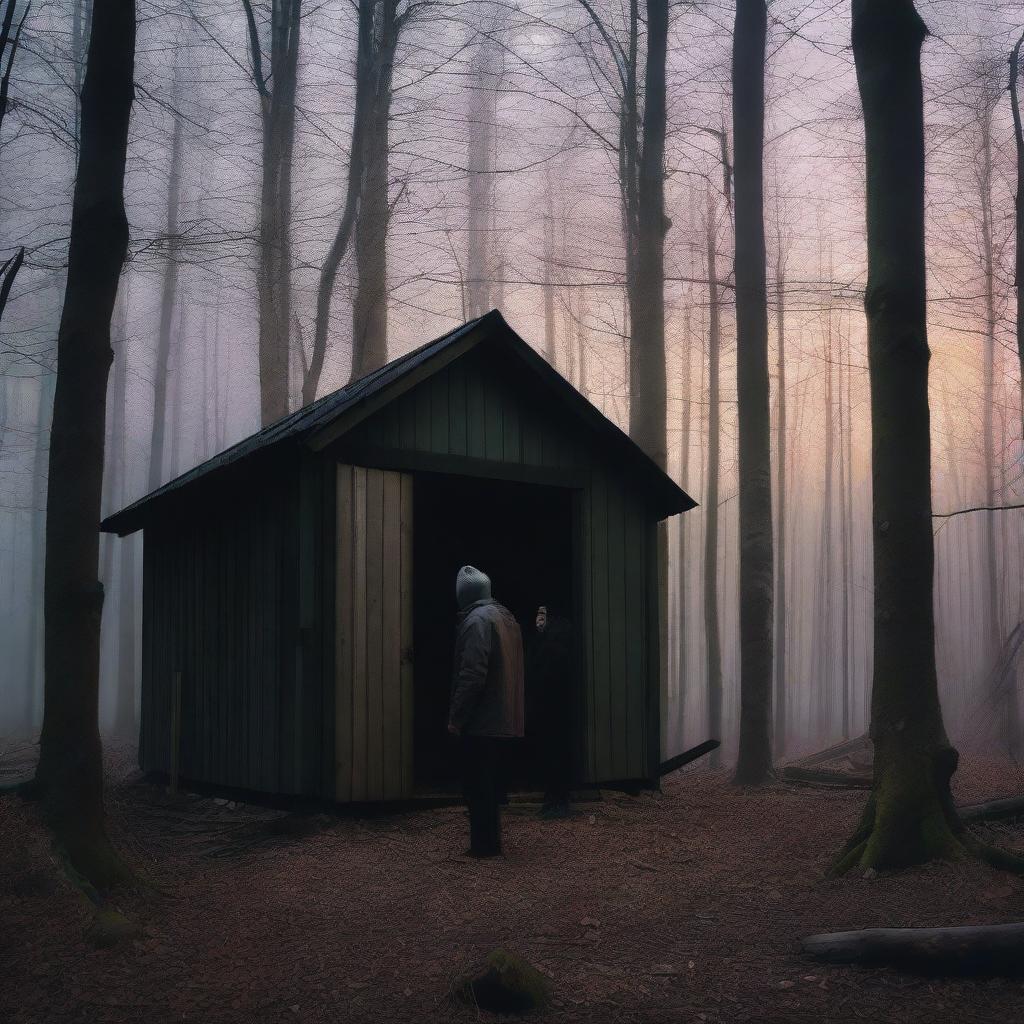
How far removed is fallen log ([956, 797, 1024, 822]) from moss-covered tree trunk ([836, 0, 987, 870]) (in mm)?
1606

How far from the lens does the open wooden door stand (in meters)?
8.32

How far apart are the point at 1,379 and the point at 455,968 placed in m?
38.4

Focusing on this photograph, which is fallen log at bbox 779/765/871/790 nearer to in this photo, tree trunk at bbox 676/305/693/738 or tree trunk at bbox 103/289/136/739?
tree trunk at bbox 676/305/693/738

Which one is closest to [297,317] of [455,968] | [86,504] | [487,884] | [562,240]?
[562,240]

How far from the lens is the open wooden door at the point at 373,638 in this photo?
328 inches

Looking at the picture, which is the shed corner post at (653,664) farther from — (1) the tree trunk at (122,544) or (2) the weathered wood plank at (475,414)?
(1) the tree trunk at (122,544)

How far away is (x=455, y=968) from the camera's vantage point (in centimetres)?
494

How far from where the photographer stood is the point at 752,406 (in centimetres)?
1307

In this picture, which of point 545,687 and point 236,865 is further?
point 545,687

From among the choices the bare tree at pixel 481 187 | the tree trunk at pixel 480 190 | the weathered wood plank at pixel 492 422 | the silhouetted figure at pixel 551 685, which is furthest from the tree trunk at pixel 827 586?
the silhouetted figure at pixel 551 685

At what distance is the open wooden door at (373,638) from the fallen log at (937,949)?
4314 mm

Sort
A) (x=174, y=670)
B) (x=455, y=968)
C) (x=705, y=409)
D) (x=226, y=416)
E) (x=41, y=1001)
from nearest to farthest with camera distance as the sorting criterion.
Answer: (x=41, y=1001) → (x=455, y=968) → (x=174, y=670) → (x=705, y=409) → (x=226, y=416)

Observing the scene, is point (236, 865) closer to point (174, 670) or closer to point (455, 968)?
point (455, 968)

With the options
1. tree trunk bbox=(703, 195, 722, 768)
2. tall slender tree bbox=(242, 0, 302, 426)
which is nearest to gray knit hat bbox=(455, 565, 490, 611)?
tree trunk bbox=(703, 195, 722, 768)
